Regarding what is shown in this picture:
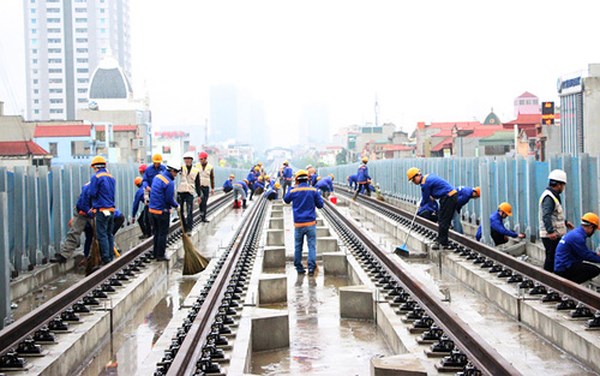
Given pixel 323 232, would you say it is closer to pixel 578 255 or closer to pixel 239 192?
pixel 578 255

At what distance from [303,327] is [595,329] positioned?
11.5ft

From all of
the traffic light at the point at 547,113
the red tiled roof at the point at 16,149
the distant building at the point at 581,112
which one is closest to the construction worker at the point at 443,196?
the distant building at the point at 581,112

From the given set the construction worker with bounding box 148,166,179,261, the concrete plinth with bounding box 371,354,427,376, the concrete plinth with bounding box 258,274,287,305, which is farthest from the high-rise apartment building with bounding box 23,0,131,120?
the concrete plinth with bounding box 371,354,427,376

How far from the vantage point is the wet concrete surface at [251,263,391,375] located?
8406mm

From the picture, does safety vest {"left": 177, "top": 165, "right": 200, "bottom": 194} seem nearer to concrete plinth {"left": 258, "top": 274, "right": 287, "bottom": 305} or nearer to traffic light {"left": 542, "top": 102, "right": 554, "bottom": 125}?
concrete plinth {"left": 258, "top": 274, "right": 287, "bottom": 305}

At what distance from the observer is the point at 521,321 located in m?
10.3

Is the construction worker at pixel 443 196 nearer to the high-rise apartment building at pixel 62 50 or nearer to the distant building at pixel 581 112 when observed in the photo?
the distant building at pixel 581 112

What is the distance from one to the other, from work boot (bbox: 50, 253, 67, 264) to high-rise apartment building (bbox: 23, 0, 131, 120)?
558 feet

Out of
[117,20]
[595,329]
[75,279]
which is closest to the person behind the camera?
[595,329]

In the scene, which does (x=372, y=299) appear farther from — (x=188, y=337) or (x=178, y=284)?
(x=178, y=284)

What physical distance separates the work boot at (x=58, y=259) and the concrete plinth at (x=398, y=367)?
987 centimetres

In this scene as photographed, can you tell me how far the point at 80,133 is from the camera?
8831 cm

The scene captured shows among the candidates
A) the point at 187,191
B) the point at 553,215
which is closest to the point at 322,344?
the point at 553,215

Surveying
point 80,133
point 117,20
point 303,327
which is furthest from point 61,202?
point 117,20
